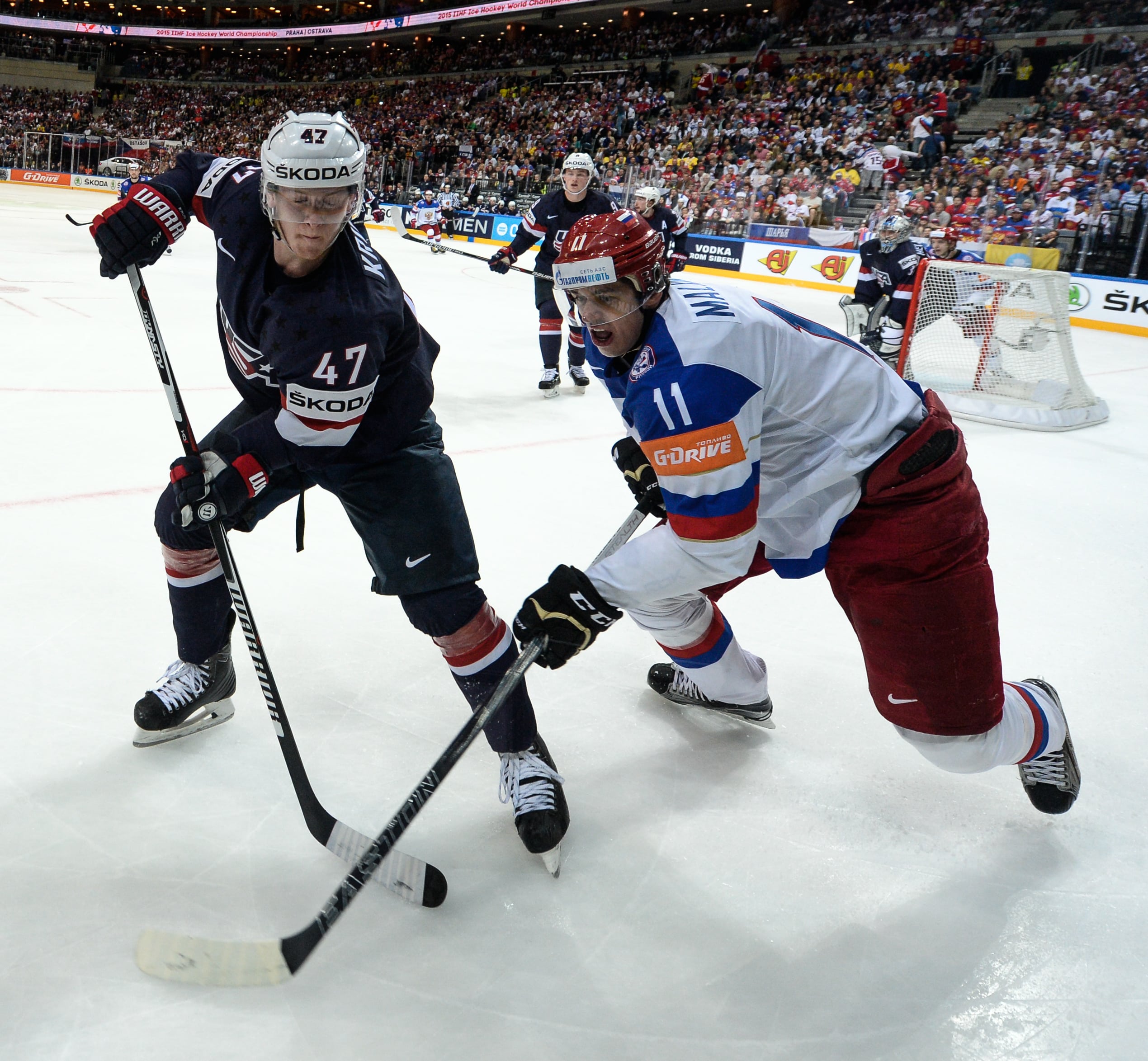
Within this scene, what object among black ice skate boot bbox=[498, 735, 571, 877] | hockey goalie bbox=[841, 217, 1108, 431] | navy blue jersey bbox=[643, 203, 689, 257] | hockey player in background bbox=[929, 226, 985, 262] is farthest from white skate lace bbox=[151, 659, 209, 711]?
hockey player in background bbox=[929, 226, 985, 262]

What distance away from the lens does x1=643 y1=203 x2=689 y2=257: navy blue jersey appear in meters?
6.36

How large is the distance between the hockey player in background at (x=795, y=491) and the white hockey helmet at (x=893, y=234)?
598cm

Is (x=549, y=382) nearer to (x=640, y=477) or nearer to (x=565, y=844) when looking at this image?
(x=640, y=477)

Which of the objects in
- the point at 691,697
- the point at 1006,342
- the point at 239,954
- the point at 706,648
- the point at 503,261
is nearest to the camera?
the point at 239,954

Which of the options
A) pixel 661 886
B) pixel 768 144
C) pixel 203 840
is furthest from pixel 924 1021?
pixel 768 144

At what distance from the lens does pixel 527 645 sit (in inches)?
64.4

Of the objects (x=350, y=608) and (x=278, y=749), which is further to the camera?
(x=350, y=608)

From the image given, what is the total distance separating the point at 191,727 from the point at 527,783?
2.55ft

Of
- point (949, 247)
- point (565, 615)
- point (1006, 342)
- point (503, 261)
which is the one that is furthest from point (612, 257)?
point (949, 247)

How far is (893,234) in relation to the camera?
7176mm

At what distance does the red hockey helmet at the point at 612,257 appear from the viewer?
5.06ft

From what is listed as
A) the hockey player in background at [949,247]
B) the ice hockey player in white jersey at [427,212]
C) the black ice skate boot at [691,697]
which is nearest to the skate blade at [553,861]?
the black ice skate boot at [691,697]

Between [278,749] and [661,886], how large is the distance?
891mm

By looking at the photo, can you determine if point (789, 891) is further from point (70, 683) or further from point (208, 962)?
point (70, 683)
